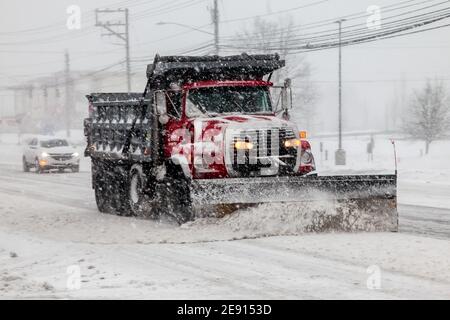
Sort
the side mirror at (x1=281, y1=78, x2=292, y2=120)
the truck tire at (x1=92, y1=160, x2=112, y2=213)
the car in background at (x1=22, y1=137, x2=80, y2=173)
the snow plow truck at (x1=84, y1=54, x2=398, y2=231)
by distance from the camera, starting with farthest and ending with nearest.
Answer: the car in background at (x1=22, y1=137, x2=80, y2=173), the truck tire at (x1=92, y1=160, x2=112, y2=213), the side mirror at (x1=281, y1=78, x2=292, y2=120), the snow plow truck at (x1=84, y1=54, x2=398, y2=231)

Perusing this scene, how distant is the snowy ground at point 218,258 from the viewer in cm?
841

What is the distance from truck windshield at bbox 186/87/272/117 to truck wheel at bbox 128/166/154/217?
178cm

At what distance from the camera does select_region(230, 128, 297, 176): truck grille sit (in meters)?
13.4

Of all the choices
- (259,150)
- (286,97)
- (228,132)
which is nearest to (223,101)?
(286,97)

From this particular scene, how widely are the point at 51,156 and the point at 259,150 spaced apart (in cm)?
2122

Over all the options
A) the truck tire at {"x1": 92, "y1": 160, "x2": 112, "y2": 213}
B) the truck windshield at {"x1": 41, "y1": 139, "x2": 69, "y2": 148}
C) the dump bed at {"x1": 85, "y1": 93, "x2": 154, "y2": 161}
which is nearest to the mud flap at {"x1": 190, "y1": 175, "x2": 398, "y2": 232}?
the dump bed at {"x1": 85, "y1": 93, "x2": 154, "y2": 161}

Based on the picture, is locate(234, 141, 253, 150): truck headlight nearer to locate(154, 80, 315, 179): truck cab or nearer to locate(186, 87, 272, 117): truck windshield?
locate(154, 80, 315, 179): truck cab

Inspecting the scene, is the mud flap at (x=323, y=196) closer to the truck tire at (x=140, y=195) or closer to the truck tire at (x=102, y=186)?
the truck tire at (x=140, y=195)

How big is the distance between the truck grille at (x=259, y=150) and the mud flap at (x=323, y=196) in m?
0.68

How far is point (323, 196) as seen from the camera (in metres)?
12.9

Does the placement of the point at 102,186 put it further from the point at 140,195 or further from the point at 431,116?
the point at 431,116

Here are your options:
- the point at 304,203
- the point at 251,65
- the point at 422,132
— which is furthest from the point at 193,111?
the point at 422,132

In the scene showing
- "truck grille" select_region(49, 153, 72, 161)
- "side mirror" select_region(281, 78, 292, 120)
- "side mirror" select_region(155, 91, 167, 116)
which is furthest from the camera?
"truck grille" select_region(49, 153, 72, 161)

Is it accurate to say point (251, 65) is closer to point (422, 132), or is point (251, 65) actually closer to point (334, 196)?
point (334, 196)
